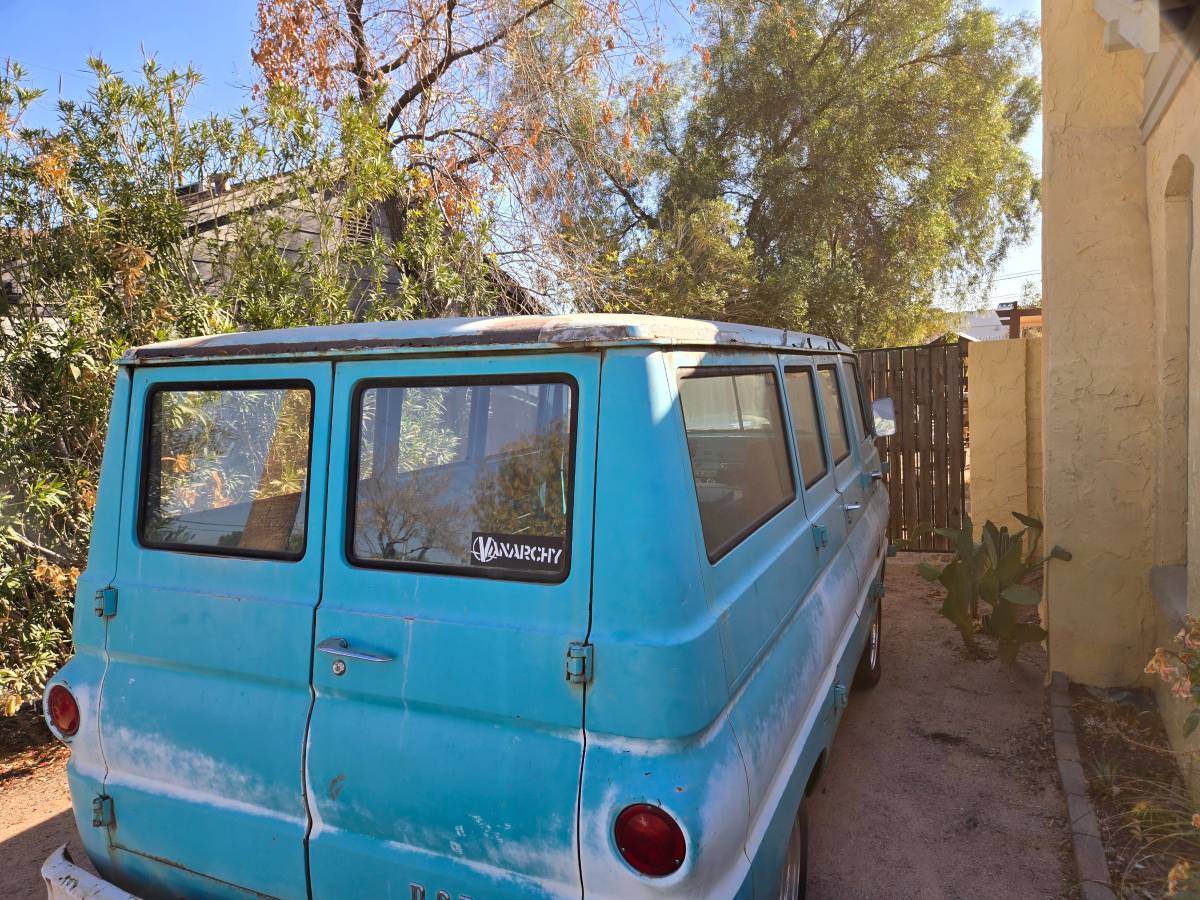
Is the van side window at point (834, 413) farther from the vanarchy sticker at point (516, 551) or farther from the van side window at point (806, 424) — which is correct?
the vanarchy sticker at point (516, 551)

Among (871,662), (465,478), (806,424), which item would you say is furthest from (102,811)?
(871,662)

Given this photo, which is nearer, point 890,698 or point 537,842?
point 537,842

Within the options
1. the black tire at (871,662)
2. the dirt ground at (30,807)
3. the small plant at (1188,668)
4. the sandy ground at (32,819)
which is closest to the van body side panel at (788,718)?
the small plant at (1188,668)

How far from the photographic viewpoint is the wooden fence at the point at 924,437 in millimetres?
7953

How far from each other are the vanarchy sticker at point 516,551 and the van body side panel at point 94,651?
1.18m

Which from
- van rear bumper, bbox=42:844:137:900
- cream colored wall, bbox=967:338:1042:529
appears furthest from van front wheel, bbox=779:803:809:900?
cream colored wall, bbox=967:338:1042:529

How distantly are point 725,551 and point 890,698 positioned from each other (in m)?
3.24

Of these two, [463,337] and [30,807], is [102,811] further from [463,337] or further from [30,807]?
[30,807]

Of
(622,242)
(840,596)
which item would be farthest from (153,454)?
(622,242)

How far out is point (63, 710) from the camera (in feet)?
7.72

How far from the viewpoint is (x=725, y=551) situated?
2.09 meters

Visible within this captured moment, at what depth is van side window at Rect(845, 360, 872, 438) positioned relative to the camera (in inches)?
185

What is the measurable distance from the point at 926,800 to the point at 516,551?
2741mm

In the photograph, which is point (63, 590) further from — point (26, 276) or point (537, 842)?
point (537, 842)
